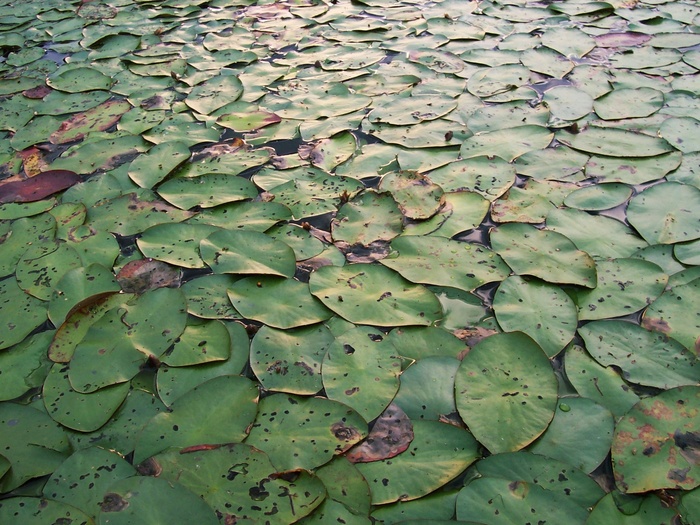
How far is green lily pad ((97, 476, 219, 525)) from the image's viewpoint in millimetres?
1153

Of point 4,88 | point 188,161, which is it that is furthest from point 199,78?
point 4,88

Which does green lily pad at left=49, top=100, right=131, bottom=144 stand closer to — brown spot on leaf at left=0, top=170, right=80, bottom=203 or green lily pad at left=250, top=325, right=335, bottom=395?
brown spot on leaf at left=0, top=170, right=80, bottom=203

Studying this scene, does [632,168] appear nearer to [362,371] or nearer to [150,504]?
[362,371]

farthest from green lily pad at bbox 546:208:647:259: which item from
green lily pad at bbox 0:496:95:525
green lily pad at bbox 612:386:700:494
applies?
green lily pad at bbox 0:496:95:525

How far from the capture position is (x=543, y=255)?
174 centimetres

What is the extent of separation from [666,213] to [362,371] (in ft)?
3.93

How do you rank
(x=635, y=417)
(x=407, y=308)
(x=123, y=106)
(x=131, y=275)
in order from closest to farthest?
(x=635, y=417)
(x=407, y=308)
(x=131, y=275)
(x=123, y=106)

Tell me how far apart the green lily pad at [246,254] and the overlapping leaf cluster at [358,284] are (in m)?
0.01

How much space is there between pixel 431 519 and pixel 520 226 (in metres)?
1.03

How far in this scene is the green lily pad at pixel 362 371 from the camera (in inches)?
54.4

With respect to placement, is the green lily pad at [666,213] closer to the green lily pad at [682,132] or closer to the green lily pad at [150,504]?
the green lily pad at [682,132]

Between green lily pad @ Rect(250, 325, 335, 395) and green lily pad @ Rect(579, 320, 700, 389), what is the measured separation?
72 cm

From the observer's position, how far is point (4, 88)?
9.48ft

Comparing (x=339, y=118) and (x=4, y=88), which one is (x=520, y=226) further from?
(x=4, y=88)
